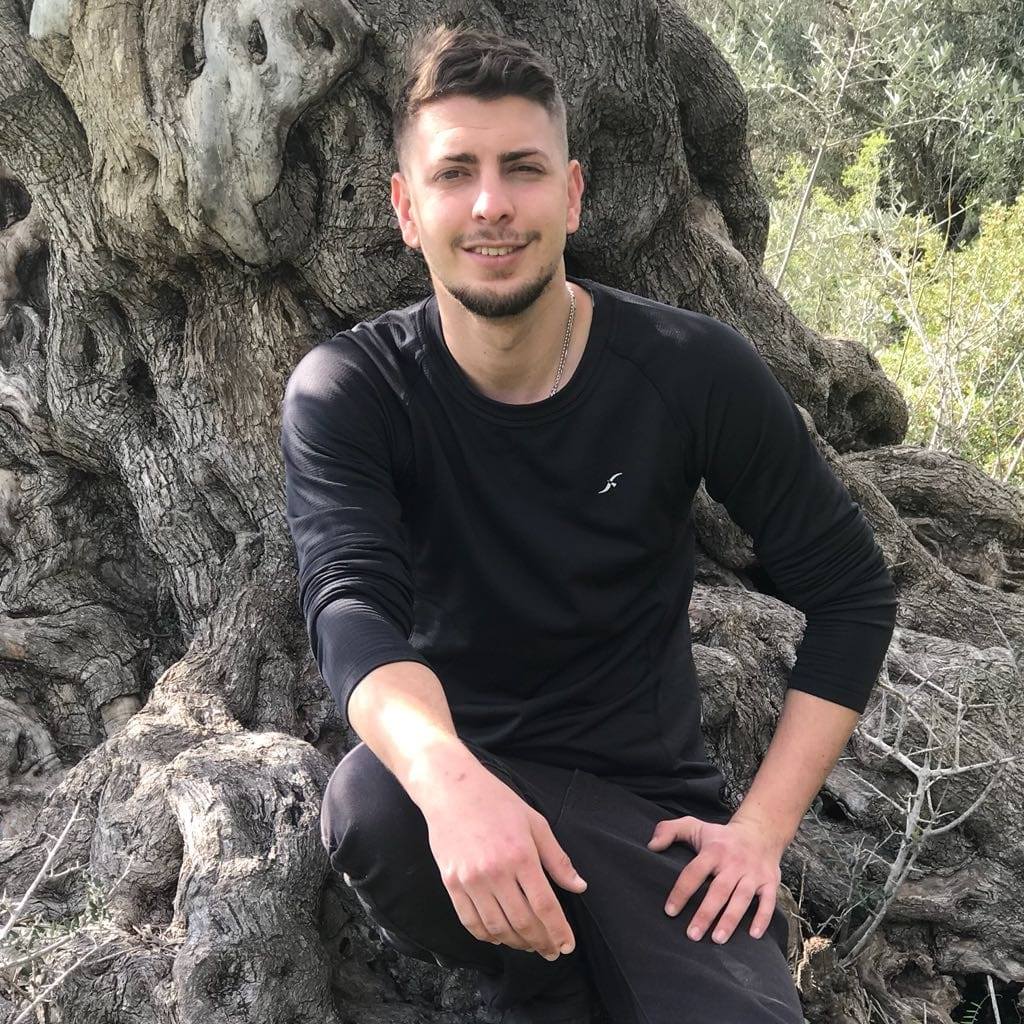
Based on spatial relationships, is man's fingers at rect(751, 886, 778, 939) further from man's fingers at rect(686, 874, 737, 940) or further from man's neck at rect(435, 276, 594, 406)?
man's neck at rect(435, 276, 594, 406)

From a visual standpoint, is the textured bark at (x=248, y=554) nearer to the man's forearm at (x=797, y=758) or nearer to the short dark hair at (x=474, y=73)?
the man's forearm at (x=797, y=758)

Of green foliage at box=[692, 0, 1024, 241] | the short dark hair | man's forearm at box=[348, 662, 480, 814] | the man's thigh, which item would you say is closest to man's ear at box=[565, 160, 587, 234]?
the short dark hair

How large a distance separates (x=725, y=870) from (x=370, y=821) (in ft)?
2.44

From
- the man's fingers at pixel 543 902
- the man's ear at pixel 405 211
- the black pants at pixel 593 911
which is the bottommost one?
the black pants at pixel 593 911

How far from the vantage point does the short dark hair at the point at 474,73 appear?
109 inches

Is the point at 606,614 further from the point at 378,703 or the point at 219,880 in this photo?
the point at 219,880

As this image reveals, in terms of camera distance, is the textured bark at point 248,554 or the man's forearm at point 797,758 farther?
the textured bark at point 248,554

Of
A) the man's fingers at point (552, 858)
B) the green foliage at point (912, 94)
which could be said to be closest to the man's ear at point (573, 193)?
the man's fingers at point (552, 858)

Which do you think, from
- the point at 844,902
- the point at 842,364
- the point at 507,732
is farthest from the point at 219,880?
the point at 842,364

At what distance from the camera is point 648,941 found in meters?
2.49

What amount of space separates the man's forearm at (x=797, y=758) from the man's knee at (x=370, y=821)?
2.39 ft

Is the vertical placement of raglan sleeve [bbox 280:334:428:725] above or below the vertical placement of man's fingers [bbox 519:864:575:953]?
above

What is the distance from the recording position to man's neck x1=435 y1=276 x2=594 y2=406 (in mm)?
2824

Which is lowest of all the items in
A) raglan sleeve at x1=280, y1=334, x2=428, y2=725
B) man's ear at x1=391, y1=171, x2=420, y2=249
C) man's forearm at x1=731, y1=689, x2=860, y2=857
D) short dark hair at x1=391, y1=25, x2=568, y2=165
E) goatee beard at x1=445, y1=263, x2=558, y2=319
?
man's forearm at x1=731, y1=689, x2=860, y2=857
